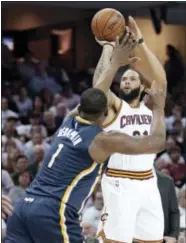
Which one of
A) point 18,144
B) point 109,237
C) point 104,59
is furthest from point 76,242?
point 18,144

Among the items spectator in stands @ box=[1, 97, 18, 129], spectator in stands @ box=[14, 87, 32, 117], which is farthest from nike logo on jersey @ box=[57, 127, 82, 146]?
spectator in stands @ box=[14, 87, 32, 117]

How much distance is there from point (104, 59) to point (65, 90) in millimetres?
9097

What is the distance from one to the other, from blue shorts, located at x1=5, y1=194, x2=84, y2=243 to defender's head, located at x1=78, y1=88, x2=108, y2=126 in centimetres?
60

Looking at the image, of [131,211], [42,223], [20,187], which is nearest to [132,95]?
[131,211]

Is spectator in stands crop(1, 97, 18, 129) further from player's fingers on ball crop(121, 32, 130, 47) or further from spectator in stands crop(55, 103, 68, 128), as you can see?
player's fingers on ball crop(121, 32, 130, 47)

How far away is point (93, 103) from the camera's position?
503 cm

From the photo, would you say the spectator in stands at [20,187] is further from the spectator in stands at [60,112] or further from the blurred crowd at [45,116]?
the spectator in stands at [60,112]

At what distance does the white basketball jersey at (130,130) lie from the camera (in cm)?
644

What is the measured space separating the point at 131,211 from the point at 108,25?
1.53m

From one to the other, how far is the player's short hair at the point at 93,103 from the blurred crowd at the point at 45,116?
344 centimetres

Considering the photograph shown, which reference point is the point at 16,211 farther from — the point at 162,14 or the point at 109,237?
the point at 162,14

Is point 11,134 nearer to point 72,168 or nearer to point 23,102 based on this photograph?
point 23,102

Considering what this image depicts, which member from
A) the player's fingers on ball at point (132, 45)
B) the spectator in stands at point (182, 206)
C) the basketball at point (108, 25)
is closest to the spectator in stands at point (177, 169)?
the spectator in stands at point (182, 206)

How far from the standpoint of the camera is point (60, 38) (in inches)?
756
